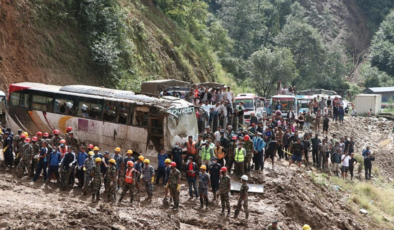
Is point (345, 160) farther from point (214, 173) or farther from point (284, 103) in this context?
point (214, 173)

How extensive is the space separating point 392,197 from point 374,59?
2094 inches

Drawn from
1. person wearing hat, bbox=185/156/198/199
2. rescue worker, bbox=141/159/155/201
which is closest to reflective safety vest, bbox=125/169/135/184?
rescue worker, bbox=141/159/155/201

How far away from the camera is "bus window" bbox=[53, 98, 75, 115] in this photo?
19594 millimetres

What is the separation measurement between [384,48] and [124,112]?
205 feet

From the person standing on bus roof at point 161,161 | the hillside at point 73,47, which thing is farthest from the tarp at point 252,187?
the hillside at point 73,47

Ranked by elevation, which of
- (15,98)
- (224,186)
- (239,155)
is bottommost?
(224,186)

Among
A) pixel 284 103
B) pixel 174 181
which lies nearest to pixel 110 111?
pixel 174 181

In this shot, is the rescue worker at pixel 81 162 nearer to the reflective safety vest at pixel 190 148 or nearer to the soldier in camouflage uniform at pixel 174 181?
the soldier in camouflage uniform at pixel 174 181

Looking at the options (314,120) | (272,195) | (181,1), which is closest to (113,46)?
(314,120)

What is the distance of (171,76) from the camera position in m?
37.2

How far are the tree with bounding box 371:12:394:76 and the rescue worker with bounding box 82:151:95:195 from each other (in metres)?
63.4

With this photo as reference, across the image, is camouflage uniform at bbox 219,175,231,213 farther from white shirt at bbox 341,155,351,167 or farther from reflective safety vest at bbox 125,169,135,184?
white shirt at bbox 341,155,351,167

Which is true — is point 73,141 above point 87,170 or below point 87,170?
above

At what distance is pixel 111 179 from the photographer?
595 inches
